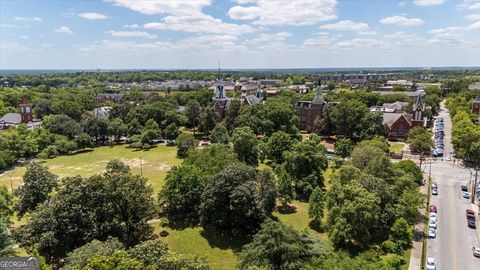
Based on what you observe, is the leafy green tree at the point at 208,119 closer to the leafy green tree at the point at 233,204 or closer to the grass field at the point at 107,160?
the grass field at the point at 107,160

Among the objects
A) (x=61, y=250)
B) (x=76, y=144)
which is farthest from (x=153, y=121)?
(x=61, y=250)

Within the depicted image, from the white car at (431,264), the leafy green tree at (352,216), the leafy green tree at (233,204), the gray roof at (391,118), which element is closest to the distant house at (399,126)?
the gray roof at (391,118)

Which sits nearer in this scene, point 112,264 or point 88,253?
point 112,264

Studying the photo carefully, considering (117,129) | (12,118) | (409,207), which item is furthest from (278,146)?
(12,118)

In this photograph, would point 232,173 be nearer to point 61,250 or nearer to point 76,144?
point 61,250

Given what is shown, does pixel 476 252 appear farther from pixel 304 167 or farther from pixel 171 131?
pixel 171 131

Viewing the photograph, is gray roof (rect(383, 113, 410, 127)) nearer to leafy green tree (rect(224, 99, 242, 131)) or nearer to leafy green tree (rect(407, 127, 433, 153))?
leafy green tree (rect(407, 127, 433, 153))
